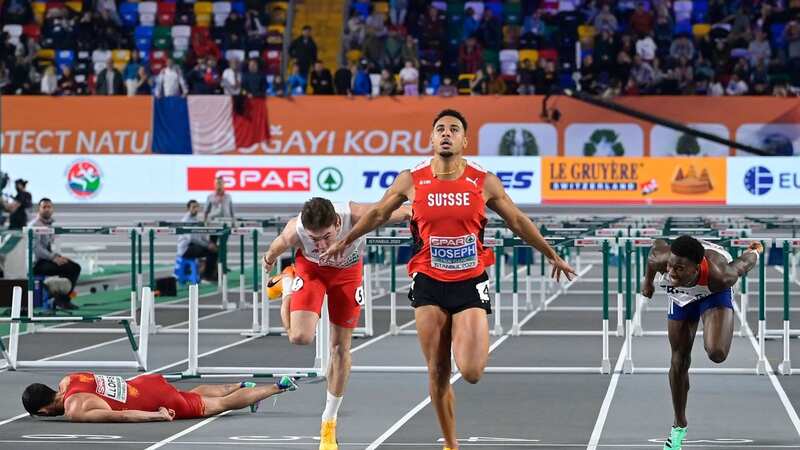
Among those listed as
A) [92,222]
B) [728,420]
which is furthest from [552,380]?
[92,222]

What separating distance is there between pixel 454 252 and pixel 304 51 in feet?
80.0

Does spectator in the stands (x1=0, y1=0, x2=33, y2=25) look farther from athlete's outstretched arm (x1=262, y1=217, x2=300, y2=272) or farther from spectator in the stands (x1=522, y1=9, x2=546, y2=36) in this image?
athlete's outstretched arm (x1=262, y1=217, x2=300, y2=272)

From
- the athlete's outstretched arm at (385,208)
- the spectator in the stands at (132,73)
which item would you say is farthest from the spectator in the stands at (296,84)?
the athlete's outstretched arm at (385,208)

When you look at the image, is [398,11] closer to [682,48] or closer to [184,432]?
[682,48]

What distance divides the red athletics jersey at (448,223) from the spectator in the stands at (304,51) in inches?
949

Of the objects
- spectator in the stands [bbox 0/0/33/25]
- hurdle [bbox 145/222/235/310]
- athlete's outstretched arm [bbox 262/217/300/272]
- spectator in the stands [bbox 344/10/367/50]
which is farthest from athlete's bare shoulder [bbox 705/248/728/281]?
spectator in the stands [bbox 0/0/33/25]

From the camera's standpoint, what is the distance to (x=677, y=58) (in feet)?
104

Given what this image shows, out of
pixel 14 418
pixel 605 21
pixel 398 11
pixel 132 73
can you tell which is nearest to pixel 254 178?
pixel 132 73

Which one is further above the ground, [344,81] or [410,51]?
[410,51]

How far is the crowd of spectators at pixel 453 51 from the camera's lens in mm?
31188

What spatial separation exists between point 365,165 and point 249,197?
7.76 feet

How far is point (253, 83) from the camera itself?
→ 31078 millimetres

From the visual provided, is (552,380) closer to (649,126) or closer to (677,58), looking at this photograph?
(649,126)

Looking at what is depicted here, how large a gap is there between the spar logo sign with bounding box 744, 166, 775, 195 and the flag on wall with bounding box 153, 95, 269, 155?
8.98m
